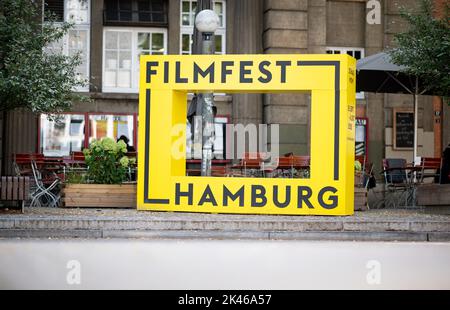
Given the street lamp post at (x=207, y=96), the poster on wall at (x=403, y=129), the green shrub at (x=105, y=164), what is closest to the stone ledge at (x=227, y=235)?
the green shrub at (x=105, y=164)

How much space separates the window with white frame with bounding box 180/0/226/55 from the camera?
2638cm

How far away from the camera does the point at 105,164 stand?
59.4 feet

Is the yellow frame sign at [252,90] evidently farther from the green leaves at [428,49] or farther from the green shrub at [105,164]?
the green leaves at [428,49]

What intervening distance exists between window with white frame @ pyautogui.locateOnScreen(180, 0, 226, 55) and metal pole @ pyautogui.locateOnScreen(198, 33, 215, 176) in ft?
25.8

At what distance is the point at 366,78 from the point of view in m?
21.1

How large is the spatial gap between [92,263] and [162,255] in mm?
1239

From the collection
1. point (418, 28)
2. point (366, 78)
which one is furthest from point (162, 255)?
point (366, 78)

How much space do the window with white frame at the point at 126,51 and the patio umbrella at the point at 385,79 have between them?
23.9 feet

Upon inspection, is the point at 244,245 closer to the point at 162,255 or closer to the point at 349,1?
the point at 162,255

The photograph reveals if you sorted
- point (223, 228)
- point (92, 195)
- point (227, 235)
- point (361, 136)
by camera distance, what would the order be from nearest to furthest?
point (227, 235) < point (223, 228) < point (92, 195) < point (361, 136)

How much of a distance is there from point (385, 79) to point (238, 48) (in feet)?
19.6

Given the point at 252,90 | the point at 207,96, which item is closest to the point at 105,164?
the point at 207,96

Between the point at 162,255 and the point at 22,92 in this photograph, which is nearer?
the point at 162,255

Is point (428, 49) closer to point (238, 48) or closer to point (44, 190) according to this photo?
point (44, 190)
